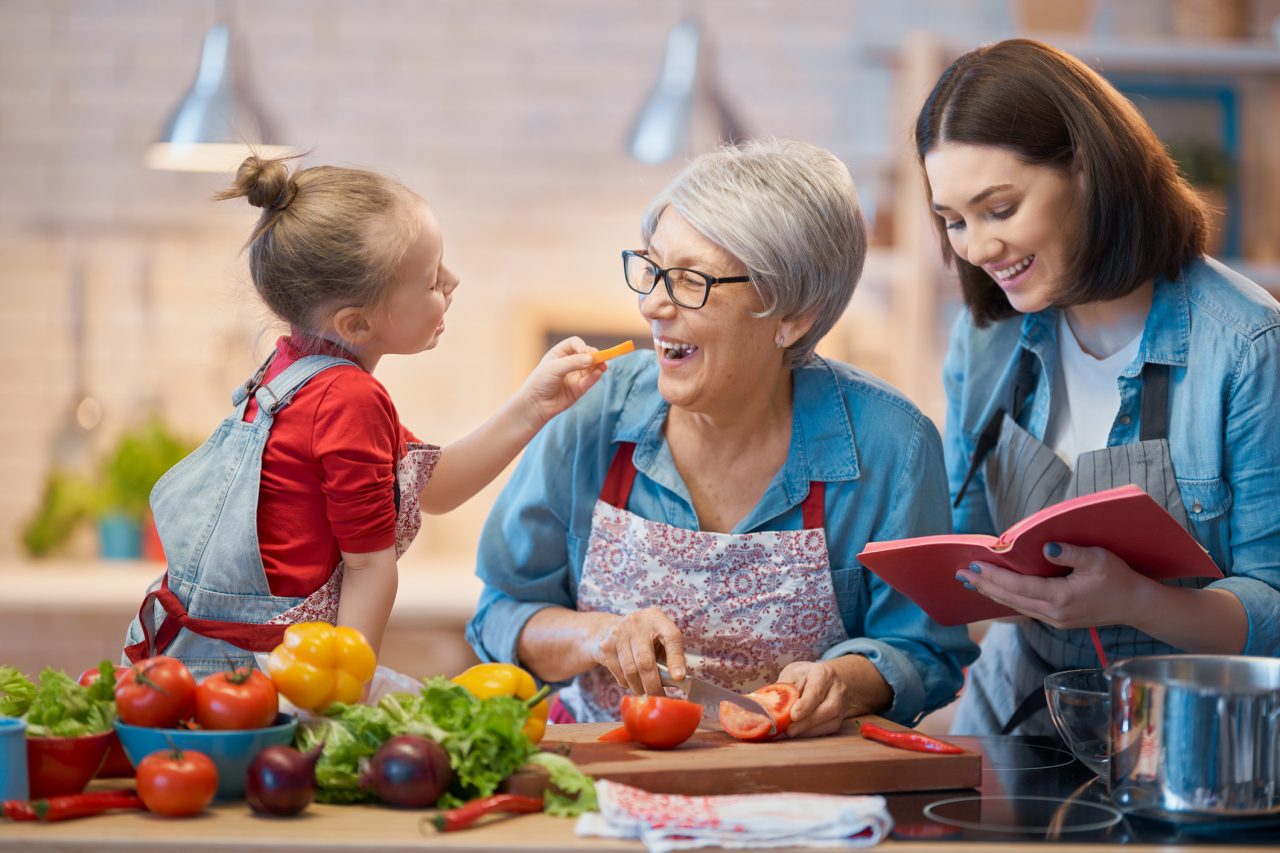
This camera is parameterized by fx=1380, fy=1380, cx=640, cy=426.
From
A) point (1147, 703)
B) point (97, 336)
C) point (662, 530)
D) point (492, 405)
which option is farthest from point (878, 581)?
point (97, 336)

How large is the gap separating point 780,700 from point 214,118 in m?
2.76

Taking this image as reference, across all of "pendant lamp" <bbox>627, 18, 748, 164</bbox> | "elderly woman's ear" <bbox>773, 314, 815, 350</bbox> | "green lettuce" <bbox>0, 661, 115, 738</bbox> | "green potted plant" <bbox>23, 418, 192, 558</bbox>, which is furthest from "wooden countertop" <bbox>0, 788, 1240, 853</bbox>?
"green potted plant" <bbox>23, 418, 192, 558</bbox>

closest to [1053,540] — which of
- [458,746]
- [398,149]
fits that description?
[458,746]

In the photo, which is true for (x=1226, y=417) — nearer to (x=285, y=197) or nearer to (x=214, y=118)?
(x=285, y=197)

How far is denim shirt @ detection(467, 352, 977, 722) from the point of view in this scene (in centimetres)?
210

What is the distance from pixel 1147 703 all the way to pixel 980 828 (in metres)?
0.23

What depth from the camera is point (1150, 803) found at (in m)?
1.55

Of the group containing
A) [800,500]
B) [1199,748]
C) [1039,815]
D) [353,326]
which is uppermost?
[353,326]

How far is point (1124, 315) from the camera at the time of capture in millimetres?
2189

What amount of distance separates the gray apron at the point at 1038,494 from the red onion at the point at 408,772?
1.00 meters

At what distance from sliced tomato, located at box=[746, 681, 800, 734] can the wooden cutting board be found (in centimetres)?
3

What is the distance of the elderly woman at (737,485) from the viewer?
2031mm

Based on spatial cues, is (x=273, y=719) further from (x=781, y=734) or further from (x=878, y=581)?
(x=878, y=581)

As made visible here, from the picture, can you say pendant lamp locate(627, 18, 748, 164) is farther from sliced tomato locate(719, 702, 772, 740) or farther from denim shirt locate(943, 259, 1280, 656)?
sliced tomato locate(719, 702, 772, 740)
